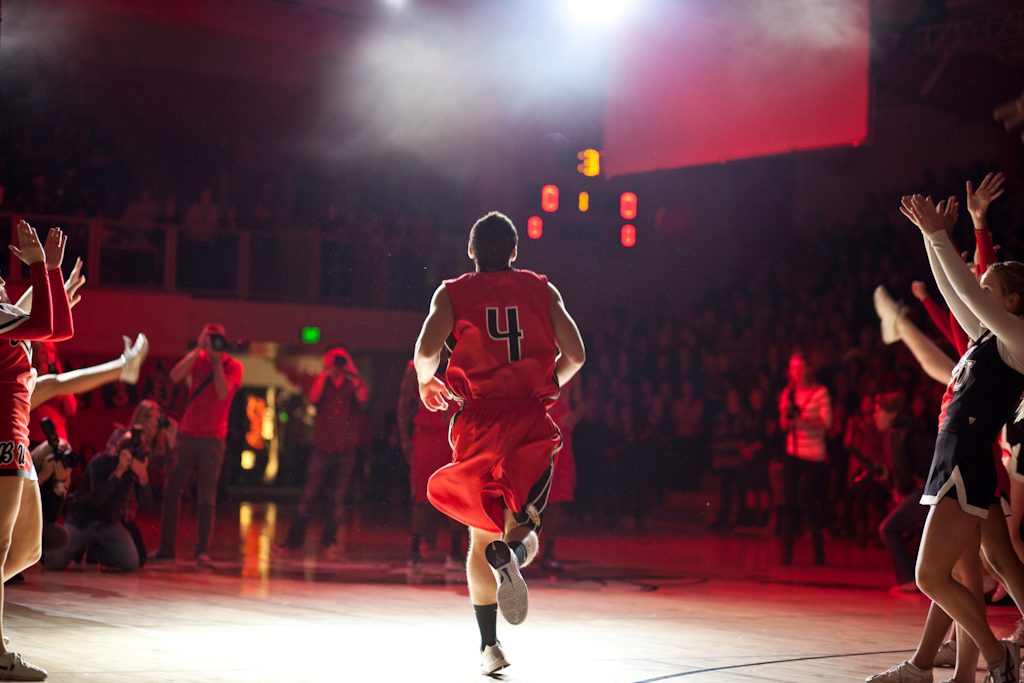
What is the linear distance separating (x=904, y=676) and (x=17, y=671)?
10.3 feet

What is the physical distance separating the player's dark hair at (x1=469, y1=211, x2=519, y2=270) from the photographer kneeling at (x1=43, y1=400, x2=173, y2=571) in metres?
4.44

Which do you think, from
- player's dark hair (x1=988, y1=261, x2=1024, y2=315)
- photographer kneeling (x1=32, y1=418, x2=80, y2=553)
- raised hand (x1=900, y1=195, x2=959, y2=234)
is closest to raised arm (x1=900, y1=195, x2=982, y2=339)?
raised hand (x1=900, y1=195, x2=959, y2=234)

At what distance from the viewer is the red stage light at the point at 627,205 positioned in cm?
1373

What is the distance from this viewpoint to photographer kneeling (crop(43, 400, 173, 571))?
799 centimetres

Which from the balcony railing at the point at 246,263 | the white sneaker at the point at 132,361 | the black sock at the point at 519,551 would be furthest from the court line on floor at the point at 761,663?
the balcony railing at the point at 246,263

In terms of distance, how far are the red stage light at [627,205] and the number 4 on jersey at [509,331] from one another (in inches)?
373

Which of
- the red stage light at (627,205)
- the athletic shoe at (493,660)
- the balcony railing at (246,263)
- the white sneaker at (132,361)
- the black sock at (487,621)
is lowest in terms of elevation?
the athletic shoe at (493,660)

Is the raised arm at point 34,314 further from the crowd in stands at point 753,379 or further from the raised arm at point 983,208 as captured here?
the crowd in stands at point 753,379

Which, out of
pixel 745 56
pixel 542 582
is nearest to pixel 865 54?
pixel 745 56

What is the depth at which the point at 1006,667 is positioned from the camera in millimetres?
3883

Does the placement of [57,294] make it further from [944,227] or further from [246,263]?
[246,263]

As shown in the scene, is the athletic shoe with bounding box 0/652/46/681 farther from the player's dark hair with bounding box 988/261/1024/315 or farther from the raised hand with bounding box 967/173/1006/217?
the raised hand with bounding box 967/173/1006/217

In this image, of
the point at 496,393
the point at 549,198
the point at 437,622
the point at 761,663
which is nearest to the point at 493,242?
the point at 496,393

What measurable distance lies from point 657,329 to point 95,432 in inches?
317
